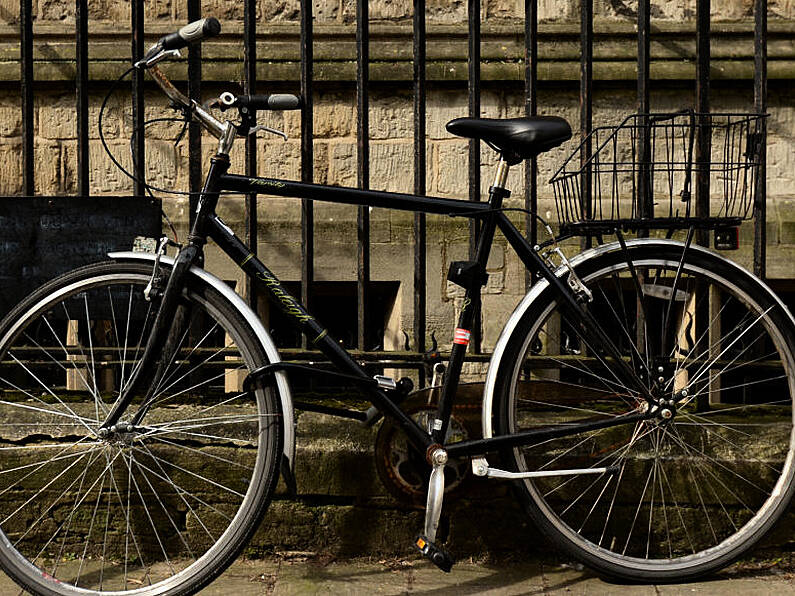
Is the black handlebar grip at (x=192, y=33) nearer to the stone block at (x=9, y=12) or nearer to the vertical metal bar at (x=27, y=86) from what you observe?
the vertical metal bar at (x=27, y=86)

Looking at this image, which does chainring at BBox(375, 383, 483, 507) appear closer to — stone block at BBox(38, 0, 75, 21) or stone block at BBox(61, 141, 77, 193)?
stone block at BBox(61, 141, 77, 193)

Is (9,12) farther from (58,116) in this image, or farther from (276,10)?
(276,10)

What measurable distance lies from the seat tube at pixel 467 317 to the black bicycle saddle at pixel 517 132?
8 cm

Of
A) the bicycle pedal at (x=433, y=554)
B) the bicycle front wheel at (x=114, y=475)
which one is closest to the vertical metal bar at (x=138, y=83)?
the bicycle front wheel at (x=114, y=475)

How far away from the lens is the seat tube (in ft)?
10.0

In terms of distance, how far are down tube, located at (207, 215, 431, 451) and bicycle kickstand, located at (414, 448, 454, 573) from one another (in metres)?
0.06

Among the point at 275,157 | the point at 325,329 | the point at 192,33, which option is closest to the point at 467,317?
the point at 325,329

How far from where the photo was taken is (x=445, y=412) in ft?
10.2

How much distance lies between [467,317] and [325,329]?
41 cm

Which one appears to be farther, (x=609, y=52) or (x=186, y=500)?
(x=609, y=52)

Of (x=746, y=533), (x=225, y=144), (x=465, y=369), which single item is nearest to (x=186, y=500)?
(x=225, y=144)

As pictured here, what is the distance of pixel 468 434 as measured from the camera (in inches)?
131

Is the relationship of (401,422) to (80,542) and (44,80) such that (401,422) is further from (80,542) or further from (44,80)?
(44,80)

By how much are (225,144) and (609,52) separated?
11.9ft
